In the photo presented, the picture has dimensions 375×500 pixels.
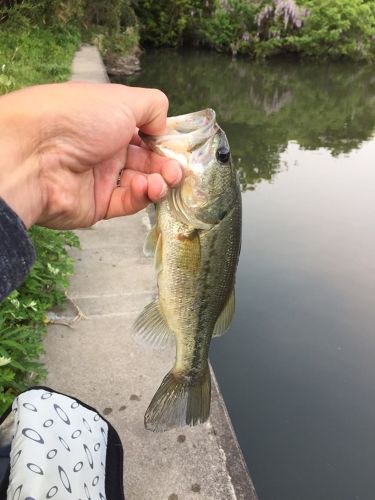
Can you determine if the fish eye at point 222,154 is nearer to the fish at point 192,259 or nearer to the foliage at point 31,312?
the fish at point 192,259

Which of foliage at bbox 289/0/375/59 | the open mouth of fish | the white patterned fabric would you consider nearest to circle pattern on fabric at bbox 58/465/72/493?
the white patterned fabric

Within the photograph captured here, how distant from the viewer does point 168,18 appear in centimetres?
2570

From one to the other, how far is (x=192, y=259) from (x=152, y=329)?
0.41 meters

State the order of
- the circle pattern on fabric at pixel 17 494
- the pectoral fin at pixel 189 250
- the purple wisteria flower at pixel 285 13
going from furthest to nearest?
the purple wisteria flower at pixel 285 13 → the pectoral fin at pixel 189 250 → the circle pattern on fabric at pixel 17 494

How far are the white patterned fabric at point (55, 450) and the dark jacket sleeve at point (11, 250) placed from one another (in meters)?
0.68

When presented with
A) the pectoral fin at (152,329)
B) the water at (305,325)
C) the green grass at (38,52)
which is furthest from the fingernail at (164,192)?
the green grass at (38,52)

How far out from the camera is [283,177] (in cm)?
918

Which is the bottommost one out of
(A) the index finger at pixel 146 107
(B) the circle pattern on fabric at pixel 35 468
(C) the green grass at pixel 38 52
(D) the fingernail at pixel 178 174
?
(C) the green grass at pixel 38 52

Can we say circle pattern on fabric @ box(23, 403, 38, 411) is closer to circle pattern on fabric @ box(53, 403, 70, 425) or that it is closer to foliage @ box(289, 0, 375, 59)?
circle pattern on fabric @ box(53, 403, 70, 425)

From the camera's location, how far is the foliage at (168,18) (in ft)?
82.6

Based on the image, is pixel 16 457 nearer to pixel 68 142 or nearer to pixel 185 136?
pixel 68 142

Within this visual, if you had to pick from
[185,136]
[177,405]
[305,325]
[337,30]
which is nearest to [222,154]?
[185,136]

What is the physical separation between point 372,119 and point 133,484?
1427 centimetres

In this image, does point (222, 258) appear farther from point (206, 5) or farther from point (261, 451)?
point (206, 5)
